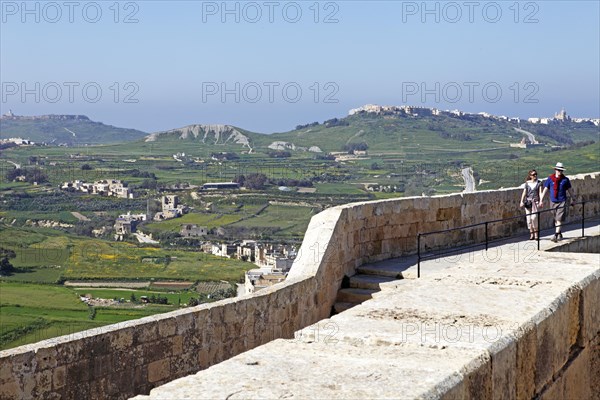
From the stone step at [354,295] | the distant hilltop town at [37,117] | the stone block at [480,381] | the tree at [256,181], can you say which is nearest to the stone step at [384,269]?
the stone step at [354,295]

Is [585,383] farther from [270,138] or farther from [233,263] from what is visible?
[270,138]

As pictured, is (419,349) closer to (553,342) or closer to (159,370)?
(553,342)

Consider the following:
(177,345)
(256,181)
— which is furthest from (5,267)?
(177,345)

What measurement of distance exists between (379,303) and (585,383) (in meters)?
1.78

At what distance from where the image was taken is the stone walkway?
3768 millimetres

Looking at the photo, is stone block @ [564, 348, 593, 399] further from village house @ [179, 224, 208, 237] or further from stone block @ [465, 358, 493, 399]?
village house @ [179, 224, 208, 237]

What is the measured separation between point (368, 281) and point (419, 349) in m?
5.50

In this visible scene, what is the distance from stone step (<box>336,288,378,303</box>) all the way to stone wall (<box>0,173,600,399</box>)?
0.09 metres

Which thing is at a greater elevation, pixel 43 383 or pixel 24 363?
pixel 24 363

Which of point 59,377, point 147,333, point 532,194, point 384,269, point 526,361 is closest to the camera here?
point 526,361

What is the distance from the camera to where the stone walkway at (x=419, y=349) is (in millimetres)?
3768

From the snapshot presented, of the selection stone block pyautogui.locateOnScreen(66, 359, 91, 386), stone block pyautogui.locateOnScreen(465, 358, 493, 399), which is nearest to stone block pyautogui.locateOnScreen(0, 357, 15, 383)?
stone block pyautogui.locateOnScreen(66, 359, 91, 386)

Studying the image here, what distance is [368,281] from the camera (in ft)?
33.2

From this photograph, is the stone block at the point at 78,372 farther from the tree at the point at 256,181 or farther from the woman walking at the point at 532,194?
the tree at the point at 256,181
